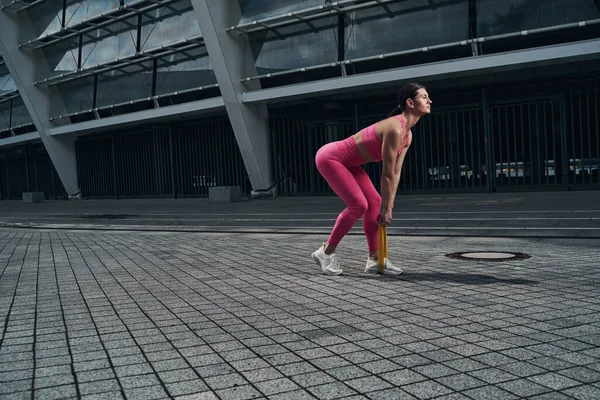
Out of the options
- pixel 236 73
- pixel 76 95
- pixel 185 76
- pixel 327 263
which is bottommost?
pixel 327 263

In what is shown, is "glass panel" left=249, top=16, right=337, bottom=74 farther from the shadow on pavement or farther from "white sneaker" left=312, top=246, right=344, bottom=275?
the shadow on pavement

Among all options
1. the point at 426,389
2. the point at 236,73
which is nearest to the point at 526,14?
the point at 236,73

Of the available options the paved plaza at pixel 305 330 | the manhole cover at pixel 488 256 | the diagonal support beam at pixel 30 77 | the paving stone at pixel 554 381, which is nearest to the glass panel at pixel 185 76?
the diagonal support beam at pixel 30 77

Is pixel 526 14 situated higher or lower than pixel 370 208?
higher

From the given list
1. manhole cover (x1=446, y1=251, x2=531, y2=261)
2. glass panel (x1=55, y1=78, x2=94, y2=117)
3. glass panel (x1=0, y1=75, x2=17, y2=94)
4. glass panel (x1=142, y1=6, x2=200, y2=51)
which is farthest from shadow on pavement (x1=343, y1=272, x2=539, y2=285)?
glass panel (x1=0, y1=75, x2=17, y2=94)

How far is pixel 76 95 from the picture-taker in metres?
27.5

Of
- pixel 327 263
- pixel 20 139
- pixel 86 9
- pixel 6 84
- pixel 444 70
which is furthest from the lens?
pixel 6 84

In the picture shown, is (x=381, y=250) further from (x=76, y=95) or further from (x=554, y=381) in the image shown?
(x=76, y=95)

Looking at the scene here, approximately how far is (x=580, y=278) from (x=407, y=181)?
15.0 metres

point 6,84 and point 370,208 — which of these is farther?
point 6,84

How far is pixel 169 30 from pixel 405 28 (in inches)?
376

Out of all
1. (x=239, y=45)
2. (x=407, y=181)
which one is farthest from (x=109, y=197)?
(x=407, y=181)

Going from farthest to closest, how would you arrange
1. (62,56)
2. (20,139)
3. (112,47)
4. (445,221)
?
(20,139) < (62,56) < (112,47) < (445,221)

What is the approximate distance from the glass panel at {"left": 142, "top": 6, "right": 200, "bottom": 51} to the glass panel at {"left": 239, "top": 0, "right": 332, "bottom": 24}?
2.20 meters
